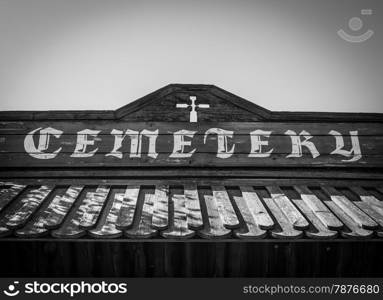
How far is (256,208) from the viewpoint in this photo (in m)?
2.01

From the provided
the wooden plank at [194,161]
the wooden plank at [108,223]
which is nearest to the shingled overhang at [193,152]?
the wooden plank at [194,161]

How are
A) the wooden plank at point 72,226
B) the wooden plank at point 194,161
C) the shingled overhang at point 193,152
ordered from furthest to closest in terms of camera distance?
1. the wooden plank at point 194,161
2. the shingled overhang at point 193,152
3. the wooden plank at point 72,226

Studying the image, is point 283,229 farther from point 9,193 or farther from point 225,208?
point 9,193

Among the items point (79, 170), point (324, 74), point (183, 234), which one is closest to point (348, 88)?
point (324, 74)

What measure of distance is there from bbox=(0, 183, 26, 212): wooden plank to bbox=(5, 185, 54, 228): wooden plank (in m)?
0.07

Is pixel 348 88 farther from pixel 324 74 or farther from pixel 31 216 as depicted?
pixel 31 216

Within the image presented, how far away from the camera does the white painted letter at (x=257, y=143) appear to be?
251cm

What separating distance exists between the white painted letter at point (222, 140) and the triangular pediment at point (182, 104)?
0.28 feet

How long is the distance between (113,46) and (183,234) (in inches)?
68.5

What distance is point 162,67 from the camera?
272cm

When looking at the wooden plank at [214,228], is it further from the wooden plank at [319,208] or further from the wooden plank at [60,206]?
the wooden plank at [60,206]

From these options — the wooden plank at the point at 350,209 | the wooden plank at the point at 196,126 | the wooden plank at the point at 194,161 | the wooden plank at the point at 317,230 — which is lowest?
the wooden plank at the point at 317,230

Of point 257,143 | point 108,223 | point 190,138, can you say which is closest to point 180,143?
point 190,138

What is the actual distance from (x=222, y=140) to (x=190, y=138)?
24cm
